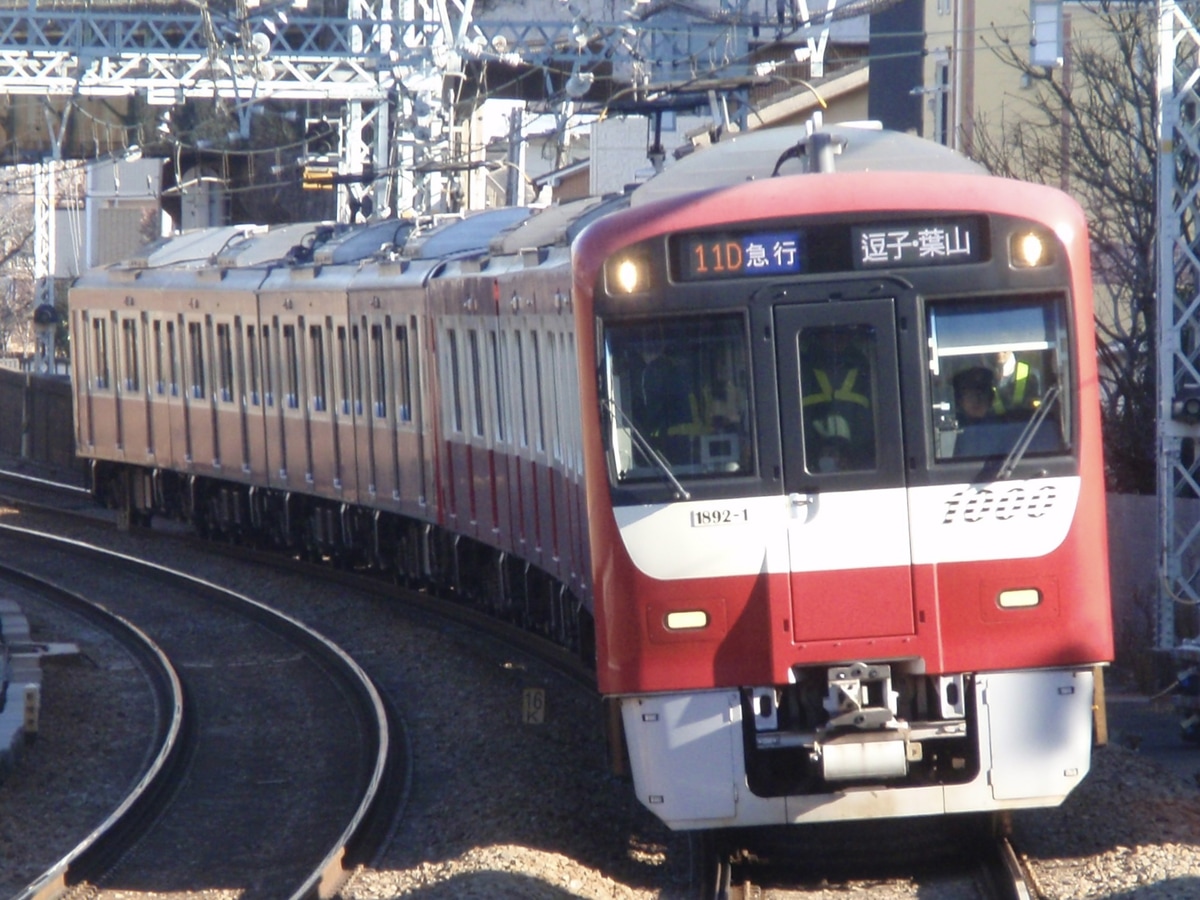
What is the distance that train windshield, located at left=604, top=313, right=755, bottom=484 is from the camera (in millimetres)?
7113

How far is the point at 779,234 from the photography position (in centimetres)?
711

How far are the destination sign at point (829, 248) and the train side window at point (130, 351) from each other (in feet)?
53.1

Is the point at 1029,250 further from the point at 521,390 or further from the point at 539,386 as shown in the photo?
the point at 521,390

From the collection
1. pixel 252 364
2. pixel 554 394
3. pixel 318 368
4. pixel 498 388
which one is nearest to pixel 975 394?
pixel 554 394

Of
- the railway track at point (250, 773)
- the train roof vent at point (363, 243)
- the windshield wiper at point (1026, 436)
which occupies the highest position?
the train roof vent at point (363, 243)

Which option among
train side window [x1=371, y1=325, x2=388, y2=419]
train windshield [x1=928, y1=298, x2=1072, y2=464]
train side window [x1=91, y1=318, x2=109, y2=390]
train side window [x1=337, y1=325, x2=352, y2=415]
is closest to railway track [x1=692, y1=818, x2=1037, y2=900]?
train windshield [x1=928, y1=298, x2=1072, y2=464]

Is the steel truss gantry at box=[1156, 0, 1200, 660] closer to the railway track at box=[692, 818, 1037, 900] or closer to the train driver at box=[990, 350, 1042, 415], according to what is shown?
the railway track at box=[692, 818, 1037, 900]

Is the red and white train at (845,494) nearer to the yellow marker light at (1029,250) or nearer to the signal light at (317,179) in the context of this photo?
the yellow marker light at (1029,250)

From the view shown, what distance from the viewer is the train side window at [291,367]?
18.5 metres

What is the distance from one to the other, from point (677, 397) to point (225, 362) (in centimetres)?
1379

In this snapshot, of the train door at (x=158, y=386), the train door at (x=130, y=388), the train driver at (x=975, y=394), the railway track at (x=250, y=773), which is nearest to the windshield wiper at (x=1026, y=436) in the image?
the train driver at (x=975, y=394)

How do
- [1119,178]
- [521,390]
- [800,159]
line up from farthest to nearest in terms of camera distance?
[1119,178] → [521,390] → [800,159]

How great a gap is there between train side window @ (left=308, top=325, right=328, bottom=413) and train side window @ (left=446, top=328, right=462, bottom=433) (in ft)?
12.1

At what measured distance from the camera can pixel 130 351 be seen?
2267 centimetres
